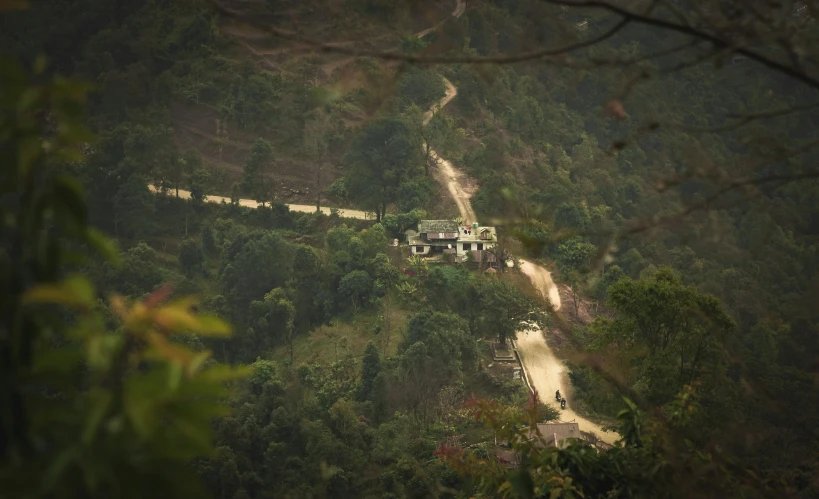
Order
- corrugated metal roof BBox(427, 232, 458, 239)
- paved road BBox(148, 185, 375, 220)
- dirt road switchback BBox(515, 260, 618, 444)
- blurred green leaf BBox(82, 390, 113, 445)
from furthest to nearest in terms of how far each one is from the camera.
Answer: paved road BBox(148, 185, 375, 220), corrugated metal roof BBox(427, 232, 458, 239), dirt road switchback BBox(515, 260, 618, 444), blurred green leaf BBox(82, 390, 113, 445)

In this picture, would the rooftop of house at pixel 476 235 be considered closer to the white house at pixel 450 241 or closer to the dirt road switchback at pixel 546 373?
the white house at pixel 450 241

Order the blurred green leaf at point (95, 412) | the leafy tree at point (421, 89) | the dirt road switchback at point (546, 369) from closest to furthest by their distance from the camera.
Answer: the blurred green leaf at point (95, 412)
the dirt road switchback at point (546, 369)
the leafy tree at point (421, 89)

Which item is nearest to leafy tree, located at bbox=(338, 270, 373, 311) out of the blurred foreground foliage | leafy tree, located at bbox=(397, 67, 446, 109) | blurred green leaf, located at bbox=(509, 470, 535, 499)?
leafy tree, located at bbox=(397, 67, 446, 109)

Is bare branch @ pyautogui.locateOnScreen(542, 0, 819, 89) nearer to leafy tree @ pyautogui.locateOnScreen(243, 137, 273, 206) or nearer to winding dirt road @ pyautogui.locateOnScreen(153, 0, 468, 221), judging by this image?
winding dirt road @ pyautogui.locateOnScreen(153, 0, 468, 221)

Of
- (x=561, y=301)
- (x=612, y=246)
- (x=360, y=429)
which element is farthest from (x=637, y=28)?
(x=612, y=246)

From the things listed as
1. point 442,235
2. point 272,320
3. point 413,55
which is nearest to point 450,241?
point 442,235

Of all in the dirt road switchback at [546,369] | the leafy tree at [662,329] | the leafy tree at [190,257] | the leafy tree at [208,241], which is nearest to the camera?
the leafy tree at [662,329]

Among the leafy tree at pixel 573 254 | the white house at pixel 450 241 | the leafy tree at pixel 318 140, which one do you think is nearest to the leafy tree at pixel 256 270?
the white house at pixel 450 241
